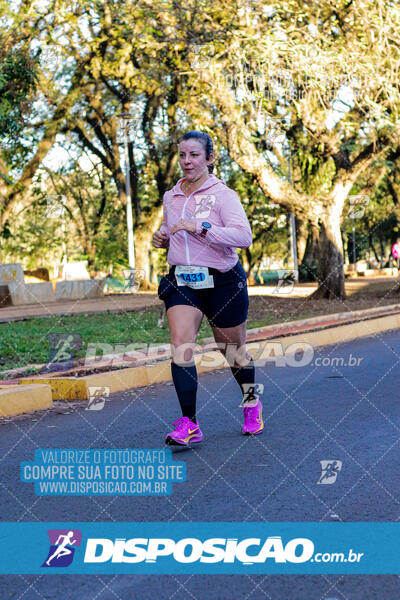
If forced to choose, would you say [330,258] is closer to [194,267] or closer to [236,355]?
[236,355]

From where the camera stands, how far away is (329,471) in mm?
4656

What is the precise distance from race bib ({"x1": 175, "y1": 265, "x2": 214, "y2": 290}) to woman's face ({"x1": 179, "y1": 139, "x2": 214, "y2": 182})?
0.54 metres

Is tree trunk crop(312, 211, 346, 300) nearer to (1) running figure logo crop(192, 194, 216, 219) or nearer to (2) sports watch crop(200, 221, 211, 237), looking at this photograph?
(1) running figure logo crop(192, 194, 216, 219)

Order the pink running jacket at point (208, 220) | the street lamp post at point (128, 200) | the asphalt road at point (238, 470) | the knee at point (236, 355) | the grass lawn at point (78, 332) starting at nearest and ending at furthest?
the asphalt road at point (238, 470) < the pink running jacket at point (208, 220) < the knee at point (236, 355) < the grass lawn at point (78, 332) < the street lamp post at point (128, 200)

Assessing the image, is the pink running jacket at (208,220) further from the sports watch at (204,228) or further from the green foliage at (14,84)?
the green foliage at (14,84)

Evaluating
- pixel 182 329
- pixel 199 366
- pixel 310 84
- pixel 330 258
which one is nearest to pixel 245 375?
pixel 182 329

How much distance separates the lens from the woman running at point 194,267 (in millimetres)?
5141

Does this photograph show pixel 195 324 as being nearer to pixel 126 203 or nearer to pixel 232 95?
pixel 232 95

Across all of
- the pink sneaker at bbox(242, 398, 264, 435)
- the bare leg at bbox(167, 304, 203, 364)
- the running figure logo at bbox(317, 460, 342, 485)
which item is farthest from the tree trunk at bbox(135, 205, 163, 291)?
the running figure logo at bbox(317, 460, 342, 485)

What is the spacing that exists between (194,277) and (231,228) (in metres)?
0.36

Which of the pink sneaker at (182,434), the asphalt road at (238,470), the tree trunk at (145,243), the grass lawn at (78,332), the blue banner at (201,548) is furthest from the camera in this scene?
the tree trunk at (145,243)

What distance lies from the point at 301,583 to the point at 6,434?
3437 millimetres

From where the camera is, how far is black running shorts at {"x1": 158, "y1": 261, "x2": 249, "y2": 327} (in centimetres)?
521

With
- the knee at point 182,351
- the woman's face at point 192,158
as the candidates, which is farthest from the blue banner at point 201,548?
the woman's face at point 192,158
